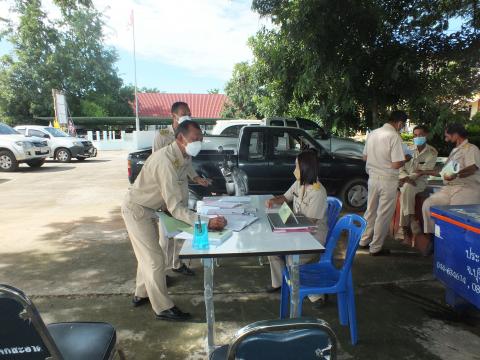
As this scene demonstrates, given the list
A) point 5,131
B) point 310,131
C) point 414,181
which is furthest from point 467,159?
point 5,131

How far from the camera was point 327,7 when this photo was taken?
705cm

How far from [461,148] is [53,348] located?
13.5 feet

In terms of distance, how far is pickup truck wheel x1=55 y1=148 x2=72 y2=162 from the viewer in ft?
51.4

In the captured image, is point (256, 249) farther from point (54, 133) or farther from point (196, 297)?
point (54, 133)

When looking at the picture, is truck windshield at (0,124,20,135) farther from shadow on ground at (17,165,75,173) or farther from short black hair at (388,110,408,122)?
short black hair at (388,110,408,122)

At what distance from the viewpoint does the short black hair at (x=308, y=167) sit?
3.13m

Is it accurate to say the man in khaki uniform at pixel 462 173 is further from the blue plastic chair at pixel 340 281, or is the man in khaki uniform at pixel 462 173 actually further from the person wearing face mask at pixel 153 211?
the person wearing face mask at pixel 153 211

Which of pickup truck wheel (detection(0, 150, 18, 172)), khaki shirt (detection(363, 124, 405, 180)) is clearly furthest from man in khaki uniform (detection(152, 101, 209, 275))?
pickup truck wheel (detection(0, 150, 18, 172))

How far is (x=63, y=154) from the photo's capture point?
15711mm

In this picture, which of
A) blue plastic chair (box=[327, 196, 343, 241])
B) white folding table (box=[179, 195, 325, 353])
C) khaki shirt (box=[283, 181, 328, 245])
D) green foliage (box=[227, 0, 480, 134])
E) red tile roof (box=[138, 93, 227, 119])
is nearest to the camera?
white folding table (box=[179, 195, 325, 353])

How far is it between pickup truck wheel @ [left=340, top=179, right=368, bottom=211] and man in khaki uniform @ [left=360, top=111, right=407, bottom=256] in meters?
2.07

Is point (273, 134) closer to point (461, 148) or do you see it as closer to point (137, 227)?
point (461, 148)

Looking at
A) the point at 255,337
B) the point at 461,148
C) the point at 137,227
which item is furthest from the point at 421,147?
the point at 255,337

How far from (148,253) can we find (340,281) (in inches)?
62.1
